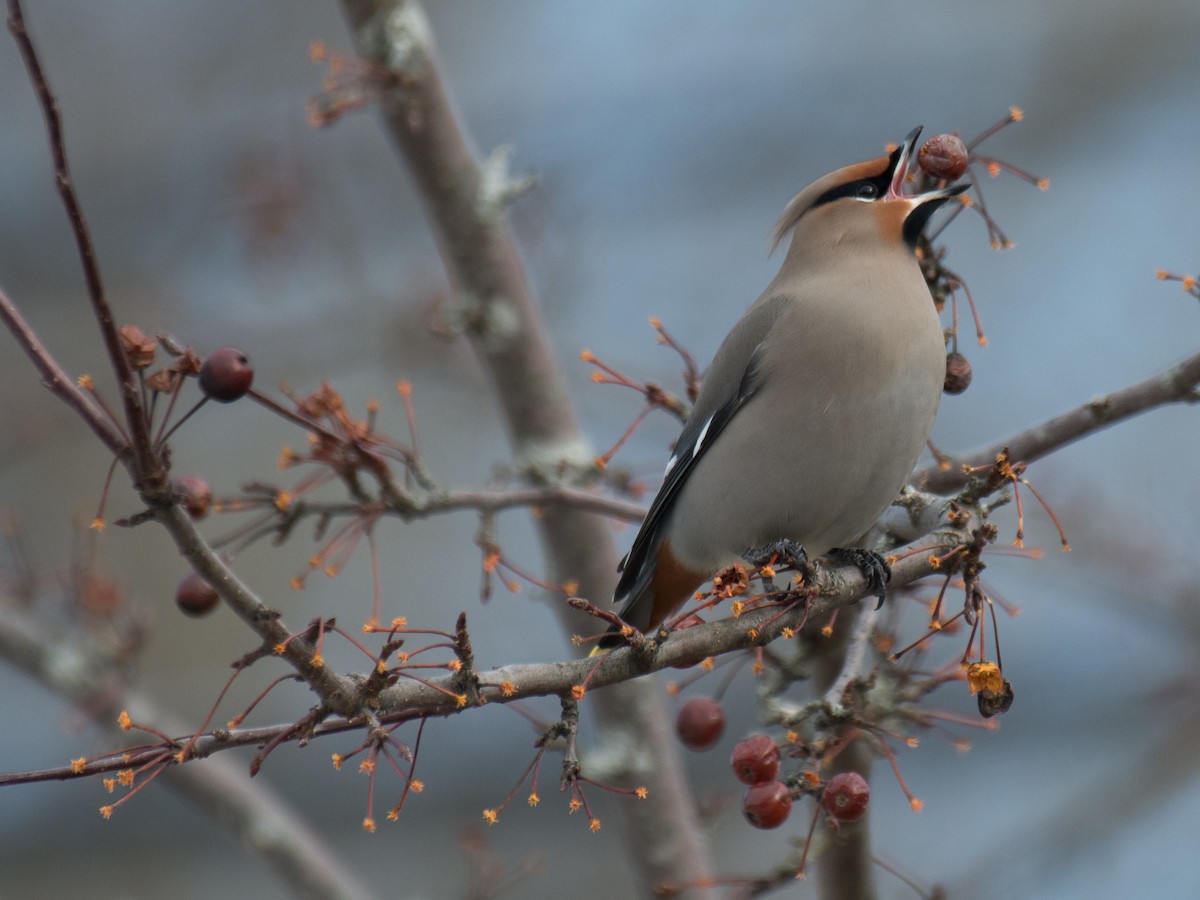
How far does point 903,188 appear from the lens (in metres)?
4.46

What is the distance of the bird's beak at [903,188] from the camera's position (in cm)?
378

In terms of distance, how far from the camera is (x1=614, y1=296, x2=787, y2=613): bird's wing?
4.04 m

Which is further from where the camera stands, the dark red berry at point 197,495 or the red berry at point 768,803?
the dark red berry at point 197,495

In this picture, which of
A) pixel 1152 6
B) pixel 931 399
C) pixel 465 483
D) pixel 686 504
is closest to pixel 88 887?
pixel 465 483

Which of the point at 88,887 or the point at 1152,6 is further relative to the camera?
the point at 1152,6

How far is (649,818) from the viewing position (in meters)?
4.46

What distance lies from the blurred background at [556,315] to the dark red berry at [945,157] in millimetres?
3378

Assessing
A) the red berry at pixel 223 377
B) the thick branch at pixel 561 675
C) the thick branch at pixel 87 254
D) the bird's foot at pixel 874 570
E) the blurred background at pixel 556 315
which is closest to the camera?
the thick branch at pixel 87 254

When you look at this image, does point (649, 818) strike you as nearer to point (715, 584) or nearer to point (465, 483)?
point (715, 584)

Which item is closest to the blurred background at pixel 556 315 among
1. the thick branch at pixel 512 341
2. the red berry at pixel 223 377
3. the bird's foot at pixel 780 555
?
the thick branch at pixel 512 341

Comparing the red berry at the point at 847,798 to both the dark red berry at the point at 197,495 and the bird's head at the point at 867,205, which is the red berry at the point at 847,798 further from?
the bird's head at the point at 867,205

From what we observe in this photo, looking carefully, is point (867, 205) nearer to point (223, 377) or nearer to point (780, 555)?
point (780, 555)

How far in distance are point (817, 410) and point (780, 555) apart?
512 millimetres

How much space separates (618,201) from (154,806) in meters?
4.57
